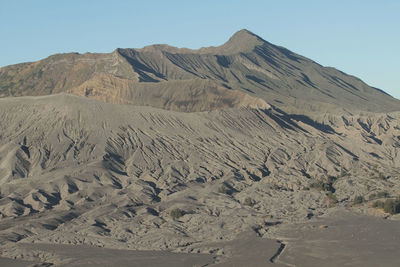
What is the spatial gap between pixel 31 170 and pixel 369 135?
9286cm

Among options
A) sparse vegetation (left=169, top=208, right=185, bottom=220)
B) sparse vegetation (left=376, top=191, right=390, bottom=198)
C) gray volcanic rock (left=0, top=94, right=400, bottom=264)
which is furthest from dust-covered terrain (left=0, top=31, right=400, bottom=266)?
sparse vegetation (left=376, top=191, right=390, bottom=198)

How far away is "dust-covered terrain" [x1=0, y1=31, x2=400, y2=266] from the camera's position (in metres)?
80.5

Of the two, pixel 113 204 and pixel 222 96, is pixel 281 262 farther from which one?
pixel 222 96

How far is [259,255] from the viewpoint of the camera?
76.3m

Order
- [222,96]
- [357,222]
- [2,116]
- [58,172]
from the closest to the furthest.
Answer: [357,222] → [58,172] → [2,116] → [222,96]

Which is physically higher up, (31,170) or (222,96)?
(222,96)

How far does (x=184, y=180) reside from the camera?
397ft

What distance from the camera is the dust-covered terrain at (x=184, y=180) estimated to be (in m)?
80.5

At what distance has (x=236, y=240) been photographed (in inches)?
3282

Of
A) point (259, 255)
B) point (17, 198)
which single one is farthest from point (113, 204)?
point (259, 255)

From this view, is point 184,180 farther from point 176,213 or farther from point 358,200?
point 358,200

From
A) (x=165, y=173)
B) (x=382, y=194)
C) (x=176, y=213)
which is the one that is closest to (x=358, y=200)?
(x=382, y=194)

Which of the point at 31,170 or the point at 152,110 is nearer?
the point at 31,170

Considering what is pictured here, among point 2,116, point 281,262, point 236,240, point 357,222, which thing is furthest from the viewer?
point 2,116
